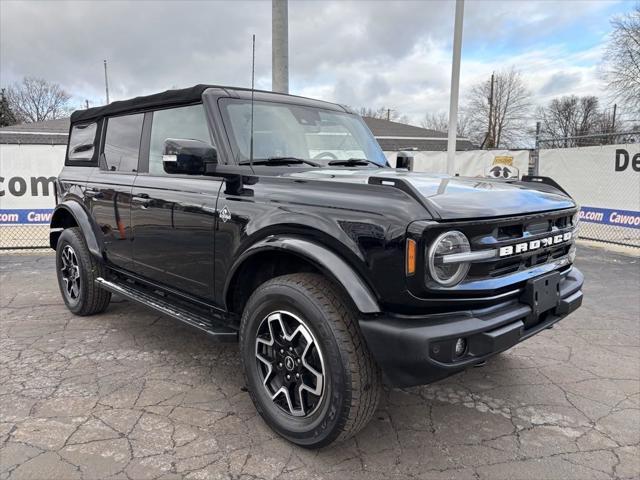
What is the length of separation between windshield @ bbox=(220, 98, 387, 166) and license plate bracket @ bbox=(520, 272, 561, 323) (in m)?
1.63

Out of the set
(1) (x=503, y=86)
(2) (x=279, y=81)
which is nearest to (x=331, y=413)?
(2) (x=279, y=81)

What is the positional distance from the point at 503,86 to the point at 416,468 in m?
54.0

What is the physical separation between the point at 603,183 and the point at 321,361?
846 cm

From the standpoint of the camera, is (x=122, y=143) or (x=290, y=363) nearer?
(x=290, y=363)

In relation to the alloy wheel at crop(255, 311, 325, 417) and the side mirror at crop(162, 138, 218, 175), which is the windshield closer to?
the side mirror at crop(162, 138, 218, 175)

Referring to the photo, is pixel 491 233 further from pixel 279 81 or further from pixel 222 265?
pixel 279 81

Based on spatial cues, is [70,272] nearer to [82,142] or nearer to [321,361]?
[82,142]

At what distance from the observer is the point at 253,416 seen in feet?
9.53

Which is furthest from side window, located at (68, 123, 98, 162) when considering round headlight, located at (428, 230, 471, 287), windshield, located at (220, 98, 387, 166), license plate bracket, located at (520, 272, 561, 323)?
license plate bracket, located at (520, 272, 561, 323)

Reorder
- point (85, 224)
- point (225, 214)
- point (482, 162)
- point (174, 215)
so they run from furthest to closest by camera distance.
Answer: point (482, 162) → point (85, 224) → point (174, 215) → point (225, 214)

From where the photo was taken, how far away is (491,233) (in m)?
2.31

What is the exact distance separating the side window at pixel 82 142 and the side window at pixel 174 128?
126 cm

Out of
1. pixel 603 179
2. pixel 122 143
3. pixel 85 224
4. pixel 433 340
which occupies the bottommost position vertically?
pixel 433 340

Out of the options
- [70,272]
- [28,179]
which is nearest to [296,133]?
[70,272]
